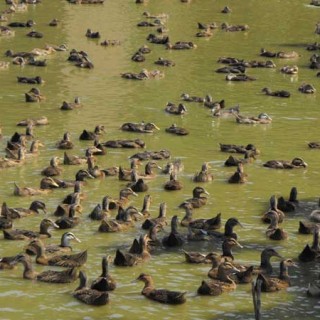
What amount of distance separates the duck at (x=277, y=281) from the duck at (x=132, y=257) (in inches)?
118

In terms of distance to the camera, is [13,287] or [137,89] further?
[137,89]

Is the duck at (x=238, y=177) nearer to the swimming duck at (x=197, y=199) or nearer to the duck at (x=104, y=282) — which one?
the swimming duck at (x=197, y=199)

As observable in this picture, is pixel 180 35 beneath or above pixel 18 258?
above

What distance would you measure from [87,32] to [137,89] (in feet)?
43.7

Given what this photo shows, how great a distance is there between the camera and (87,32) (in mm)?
59000

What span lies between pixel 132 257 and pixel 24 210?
4.65 metres

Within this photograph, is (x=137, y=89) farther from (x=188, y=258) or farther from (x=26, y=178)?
(x=188, y=258)

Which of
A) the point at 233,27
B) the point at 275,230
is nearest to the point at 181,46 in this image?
the point at 233,27

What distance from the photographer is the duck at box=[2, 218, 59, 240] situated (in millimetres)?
27594

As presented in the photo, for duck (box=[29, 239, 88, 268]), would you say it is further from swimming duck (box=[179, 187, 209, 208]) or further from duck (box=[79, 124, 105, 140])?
duck (box=[79, 124, 105, 140])

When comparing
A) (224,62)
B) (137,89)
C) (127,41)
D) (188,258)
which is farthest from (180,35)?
(188,258)

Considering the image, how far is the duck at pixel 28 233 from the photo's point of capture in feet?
90.5

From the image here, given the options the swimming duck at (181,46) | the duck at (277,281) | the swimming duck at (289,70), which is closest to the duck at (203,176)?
the duck at (277,281)

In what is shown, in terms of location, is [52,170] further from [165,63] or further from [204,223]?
[165,63]
